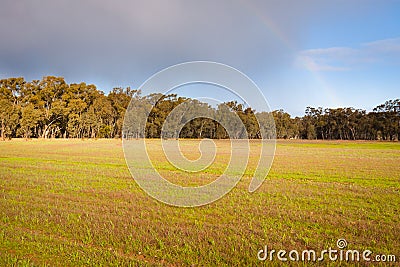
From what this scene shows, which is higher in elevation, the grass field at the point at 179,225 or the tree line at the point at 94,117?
the tree line at the point at 94,117

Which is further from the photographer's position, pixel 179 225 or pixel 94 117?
pixel 94 117

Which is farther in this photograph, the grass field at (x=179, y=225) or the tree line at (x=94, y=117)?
the tree line at (x=94, y=117)

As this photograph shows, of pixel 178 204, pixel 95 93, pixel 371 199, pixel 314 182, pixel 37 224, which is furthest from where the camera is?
pixel 95 93

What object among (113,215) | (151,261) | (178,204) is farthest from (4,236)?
(178,204)

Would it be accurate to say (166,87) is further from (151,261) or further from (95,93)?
(95,93)

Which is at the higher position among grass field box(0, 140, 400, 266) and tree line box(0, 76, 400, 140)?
tree line box(0, 76, 400, 140)

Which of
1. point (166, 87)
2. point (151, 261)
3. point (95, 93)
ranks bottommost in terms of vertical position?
point (151, 261)

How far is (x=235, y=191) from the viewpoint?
46.6ft

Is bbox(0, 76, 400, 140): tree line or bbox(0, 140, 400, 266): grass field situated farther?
bbox(0, 76, 400, 140): tree line

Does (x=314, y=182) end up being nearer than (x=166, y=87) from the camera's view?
No

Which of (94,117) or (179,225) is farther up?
(94,117)

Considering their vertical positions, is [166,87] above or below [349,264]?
above

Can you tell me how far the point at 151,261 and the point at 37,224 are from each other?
160 inches

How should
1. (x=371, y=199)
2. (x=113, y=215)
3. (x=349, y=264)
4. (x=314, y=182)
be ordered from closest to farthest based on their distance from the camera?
1. (x=349, y=264)
2. (x=113, y=215)
3. (x=371, y=199)
4. (x=314, y=182)
